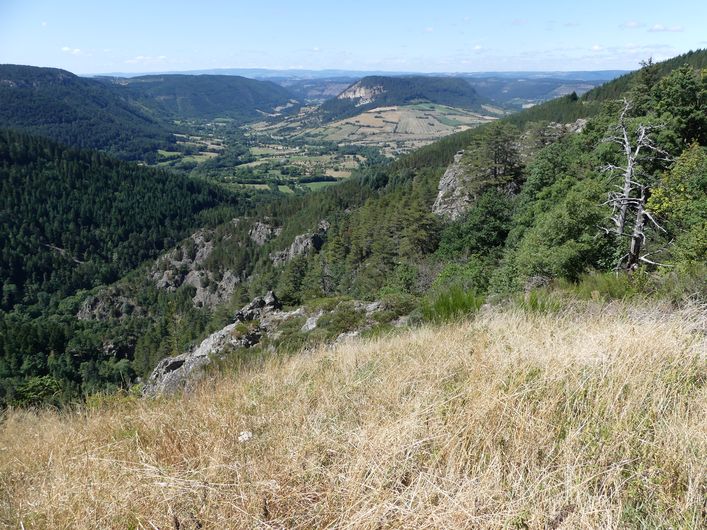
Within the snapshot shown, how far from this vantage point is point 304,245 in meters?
100

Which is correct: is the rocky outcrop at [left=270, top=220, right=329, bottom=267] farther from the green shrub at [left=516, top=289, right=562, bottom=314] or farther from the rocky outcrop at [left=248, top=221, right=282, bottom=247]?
the green shrub at [left=516, top=289, right=562, bottom=314]

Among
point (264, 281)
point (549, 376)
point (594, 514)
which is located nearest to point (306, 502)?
point (594, 514)

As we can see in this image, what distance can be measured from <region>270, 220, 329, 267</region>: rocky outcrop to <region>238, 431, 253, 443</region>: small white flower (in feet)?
299

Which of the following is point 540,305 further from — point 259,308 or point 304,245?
point 304,245

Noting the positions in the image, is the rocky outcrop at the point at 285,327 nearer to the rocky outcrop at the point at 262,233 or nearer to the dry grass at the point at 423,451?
the dry grass at the point at 423,451

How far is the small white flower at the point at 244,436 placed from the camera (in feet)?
11.8

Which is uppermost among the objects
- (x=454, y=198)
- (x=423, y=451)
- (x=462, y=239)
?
(x=423, y=451)

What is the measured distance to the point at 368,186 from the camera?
121875 mm

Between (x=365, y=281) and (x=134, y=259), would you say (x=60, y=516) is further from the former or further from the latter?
(x=134, y=259)

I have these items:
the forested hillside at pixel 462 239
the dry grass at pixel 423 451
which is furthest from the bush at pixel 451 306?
the dry grass at pixel 423 451

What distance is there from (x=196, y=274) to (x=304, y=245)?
49004 millimetres

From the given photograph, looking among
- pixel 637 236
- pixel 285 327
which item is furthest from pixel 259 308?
pixel 637 236

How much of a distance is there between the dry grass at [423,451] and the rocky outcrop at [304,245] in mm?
90808

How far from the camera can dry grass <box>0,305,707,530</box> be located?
2422 millimetres
